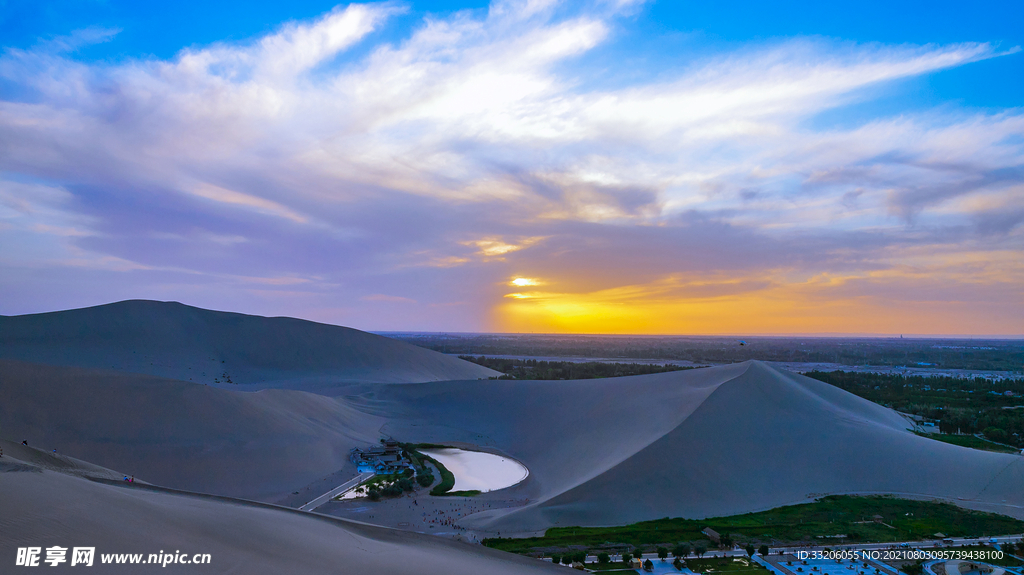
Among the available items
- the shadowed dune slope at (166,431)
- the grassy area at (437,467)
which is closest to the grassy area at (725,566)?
the grassy area at (437,467)

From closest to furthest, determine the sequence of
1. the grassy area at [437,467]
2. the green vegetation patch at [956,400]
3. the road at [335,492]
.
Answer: the road at [335,492] < the grassy area at [437,467] < the green vegetation patch at [956,400]

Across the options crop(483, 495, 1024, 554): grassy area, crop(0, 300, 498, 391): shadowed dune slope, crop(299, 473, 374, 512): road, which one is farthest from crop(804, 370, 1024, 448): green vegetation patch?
crop(0, 300, 498, 391): shadowed dune slope

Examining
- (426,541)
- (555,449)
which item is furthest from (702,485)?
(426,541)

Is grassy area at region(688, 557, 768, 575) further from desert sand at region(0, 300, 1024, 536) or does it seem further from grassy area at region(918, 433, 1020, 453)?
grassy area at region(918, 433, 1020, 453)

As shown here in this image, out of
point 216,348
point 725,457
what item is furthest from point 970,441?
point 216,348

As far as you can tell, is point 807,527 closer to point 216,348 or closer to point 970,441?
point 970,441

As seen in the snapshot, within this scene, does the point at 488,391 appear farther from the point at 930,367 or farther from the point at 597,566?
the point at 930,367

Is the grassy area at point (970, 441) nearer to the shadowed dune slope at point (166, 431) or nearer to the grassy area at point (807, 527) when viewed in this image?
the grassy area at point (807, 527)
